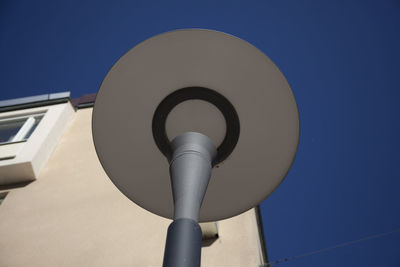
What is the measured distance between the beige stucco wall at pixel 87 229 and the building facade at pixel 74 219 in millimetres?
13

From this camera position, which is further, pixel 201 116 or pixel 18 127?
pixel 18 127

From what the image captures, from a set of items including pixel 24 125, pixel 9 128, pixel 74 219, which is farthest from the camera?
pixel 9 128

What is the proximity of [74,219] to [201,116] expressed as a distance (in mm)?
4512

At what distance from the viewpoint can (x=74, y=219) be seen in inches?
229

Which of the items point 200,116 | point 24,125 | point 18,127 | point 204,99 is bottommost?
point 200,116

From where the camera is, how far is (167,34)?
2.12 m

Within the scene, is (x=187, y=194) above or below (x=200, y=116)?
below

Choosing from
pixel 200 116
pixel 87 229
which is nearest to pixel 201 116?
pixel 200 116

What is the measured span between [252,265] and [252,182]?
2512mm

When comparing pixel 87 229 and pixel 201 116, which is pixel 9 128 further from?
pixel 201 116

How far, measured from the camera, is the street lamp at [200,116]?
2.17 m

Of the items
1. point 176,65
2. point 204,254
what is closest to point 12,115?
point 204,254

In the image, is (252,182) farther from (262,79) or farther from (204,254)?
(204,254)

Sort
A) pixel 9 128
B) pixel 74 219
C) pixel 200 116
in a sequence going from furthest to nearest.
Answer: pixel 9 128
pixel 74 219
pixel 200 116
